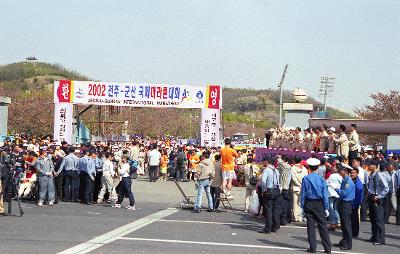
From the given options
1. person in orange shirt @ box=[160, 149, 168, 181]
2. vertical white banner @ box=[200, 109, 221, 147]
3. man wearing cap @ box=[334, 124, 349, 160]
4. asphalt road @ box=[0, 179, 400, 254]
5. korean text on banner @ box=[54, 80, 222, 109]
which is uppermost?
korean text on banner @ box=[54, 80, 222, 109]

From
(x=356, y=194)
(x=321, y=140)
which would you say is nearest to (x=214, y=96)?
(x=321, y=140)

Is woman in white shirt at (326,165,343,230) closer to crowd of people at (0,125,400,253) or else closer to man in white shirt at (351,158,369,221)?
crowd of people at (0,125,400,253)

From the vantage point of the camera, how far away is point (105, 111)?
162ft

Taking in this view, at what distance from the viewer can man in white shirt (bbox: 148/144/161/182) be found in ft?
92.6

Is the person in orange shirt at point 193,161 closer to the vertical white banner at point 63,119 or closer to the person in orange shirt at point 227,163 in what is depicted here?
the vertical white banner at point 63,119

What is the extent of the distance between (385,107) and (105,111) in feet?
69.1

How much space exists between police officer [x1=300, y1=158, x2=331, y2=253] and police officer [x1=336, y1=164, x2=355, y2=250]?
0.79 m

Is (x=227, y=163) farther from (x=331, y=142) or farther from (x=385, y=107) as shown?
(x=385, y=107)

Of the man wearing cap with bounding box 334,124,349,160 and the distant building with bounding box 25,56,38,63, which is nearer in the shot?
the man wearing cap with bounding box 334,124,349,160

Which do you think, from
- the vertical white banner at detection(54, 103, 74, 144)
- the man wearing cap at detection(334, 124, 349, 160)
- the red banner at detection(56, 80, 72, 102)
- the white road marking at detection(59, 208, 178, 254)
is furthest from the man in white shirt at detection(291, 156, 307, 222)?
the red banner at detection(56, 80, 72, 102)

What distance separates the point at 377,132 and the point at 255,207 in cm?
1528

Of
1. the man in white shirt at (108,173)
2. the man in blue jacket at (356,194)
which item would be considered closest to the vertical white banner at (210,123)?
the man in white shirt at (108,173)

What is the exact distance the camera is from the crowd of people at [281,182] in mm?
13289

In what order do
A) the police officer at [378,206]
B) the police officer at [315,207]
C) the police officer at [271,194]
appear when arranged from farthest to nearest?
the police officer at [271,194] < the police officer at [378,206] < the police officer at [315,207]
